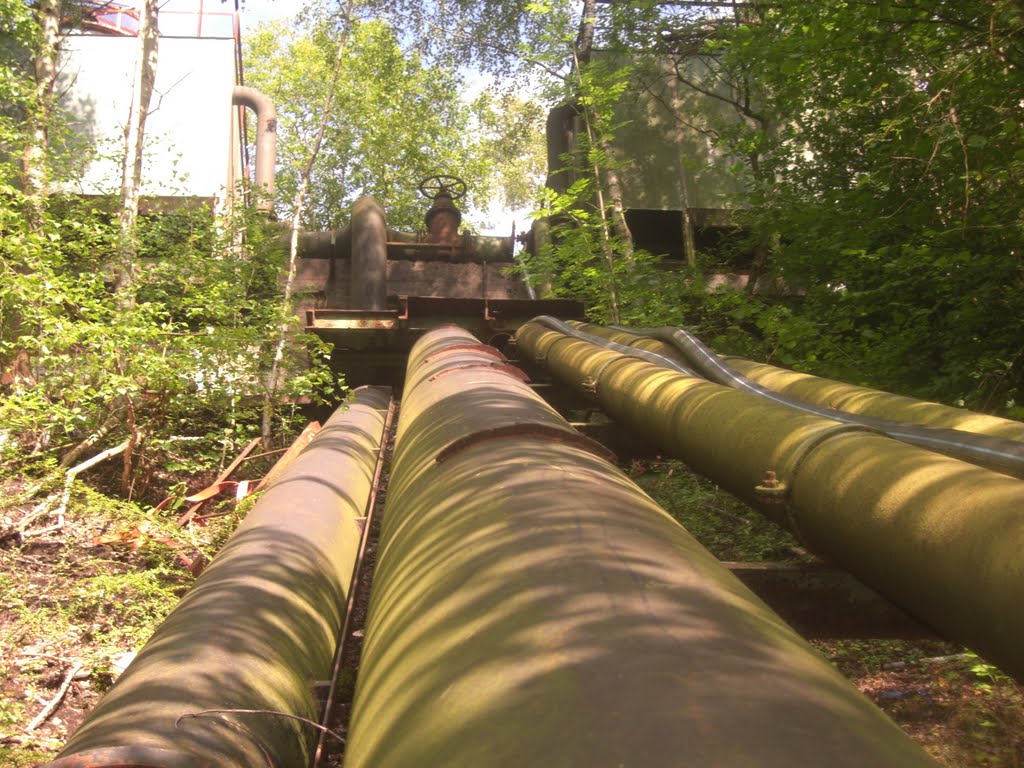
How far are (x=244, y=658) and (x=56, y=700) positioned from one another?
2118 mm

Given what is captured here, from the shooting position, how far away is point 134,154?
29.3 feet

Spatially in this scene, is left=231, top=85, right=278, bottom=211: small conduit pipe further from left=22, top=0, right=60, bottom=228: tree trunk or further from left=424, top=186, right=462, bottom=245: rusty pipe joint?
left=22, top=0, right=60, bottom=228: tree trunk

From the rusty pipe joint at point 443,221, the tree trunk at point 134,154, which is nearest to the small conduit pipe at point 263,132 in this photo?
the rusty pipe joint at point 443,221

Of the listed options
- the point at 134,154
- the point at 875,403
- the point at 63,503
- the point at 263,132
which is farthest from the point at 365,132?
the point at 875,403

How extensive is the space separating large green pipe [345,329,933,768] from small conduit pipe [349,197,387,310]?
32.6 ft

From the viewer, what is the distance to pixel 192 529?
5.97m

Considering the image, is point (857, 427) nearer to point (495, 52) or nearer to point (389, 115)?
point (495, 52)

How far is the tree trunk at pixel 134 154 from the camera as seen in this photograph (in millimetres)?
7914

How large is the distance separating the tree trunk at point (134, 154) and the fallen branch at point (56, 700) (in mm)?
4030

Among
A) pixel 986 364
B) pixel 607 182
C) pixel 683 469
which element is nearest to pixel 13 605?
pixel 683 469

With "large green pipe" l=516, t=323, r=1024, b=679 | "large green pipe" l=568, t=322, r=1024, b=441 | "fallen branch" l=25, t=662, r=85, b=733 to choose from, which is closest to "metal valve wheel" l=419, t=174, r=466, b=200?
"large green pipe" l=568, t=322, r=1024, b=441

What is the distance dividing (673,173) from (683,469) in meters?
7.73

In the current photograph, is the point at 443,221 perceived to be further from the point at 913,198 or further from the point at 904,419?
the point at 904,419

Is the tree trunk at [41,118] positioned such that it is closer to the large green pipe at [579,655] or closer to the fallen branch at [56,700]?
the fallen branch at [56,700]
